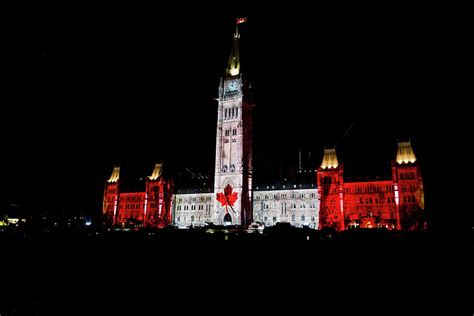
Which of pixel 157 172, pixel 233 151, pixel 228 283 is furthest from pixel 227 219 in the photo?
pixel 228 283

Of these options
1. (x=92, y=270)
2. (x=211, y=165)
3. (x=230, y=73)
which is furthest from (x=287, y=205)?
(x=92, y=270)

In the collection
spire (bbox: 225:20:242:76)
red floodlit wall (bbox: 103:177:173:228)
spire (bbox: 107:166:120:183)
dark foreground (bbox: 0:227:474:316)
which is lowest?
dark foreground (bbox: 0:227:474:316)

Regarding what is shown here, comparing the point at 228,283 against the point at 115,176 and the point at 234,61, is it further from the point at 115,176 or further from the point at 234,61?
the point at 115,176

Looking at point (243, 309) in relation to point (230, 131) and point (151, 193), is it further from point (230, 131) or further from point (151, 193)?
point (151, 193)

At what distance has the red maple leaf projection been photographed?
87.8m

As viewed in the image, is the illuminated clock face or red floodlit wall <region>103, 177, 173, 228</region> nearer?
the illuminated clock face

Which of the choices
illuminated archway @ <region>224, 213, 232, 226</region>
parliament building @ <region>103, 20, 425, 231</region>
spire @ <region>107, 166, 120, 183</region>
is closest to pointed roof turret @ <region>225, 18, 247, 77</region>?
parliament building @ <region>103, 20, 425, 231</region>

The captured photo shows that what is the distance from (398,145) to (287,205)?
30.1 m

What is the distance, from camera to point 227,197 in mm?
88750

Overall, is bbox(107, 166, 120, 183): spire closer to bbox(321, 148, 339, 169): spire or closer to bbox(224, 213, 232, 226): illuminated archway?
bbox(224, 213, 232, 226): illuminated archway

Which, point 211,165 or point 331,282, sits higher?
point 211,165

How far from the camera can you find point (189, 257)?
19.9 m

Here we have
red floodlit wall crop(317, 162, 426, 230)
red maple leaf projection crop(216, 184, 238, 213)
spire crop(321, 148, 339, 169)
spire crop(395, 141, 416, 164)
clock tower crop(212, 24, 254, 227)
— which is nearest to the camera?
red floodlit wall crop(317, 162, 426, 230)

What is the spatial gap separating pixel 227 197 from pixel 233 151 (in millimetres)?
12503
